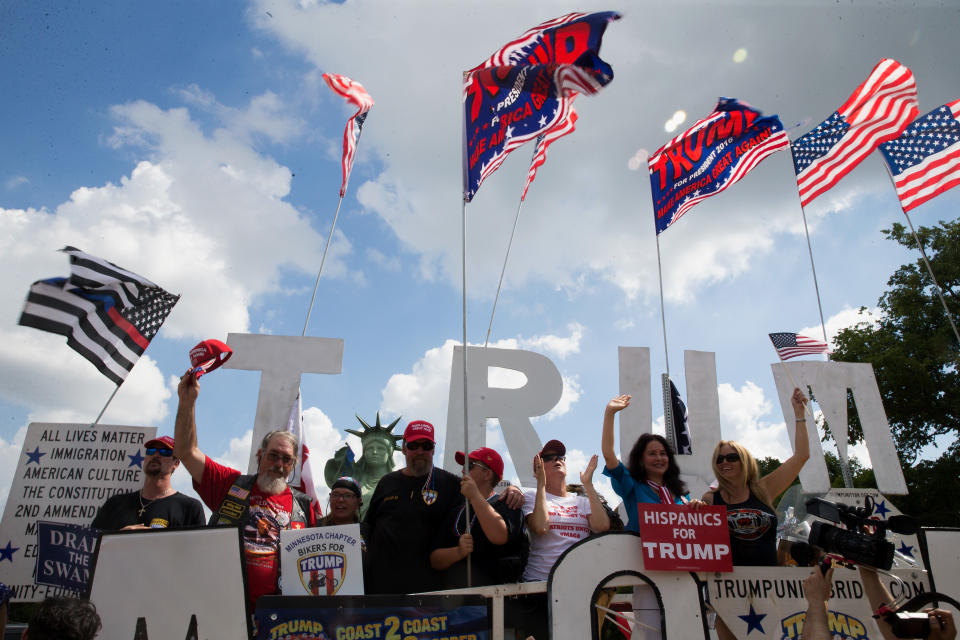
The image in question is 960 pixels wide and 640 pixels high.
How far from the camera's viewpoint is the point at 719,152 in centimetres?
962

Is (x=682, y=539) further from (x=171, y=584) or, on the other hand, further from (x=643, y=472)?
(x=171, y=584)

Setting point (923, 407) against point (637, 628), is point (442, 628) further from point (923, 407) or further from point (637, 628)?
point (923, 407)

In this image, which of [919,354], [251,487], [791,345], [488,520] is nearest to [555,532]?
[488,520]

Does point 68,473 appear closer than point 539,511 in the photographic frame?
No

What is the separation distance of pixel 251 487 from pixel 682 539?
263 centimetres

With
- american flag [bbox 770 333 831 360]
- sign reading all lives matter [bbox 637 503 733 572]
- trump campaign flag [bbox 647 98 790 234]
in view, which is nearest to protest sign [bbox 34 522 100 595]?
sign reading all lives matter [bbox 637 503 733 572]

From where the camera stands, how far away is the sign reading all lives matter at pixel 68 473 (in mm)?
5863

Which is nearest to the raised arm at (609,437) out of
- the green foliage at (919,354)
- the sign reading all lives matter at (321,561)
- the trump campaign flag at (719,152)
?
the sign reading all lives matter at (321,561)

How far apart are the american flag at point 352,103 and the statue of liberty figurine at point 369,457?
3.61 meters

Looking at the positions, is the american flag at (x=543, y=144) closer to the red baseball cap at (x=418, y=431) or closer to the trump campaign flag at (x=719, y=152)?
the trump campaign flag at (x=719, y=152)

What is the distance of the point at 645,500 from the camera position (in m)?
4.14

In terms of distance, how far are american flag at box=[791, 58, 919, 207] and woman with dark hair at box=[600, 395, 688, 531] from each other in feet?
25.4

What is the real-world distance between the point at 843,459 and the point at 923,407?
41.1ft

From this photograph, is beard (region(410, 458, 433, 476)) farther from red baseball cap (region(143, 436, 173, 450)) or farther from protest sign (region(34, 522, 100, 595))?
protest sign (region(34, 522, 100, 595))
